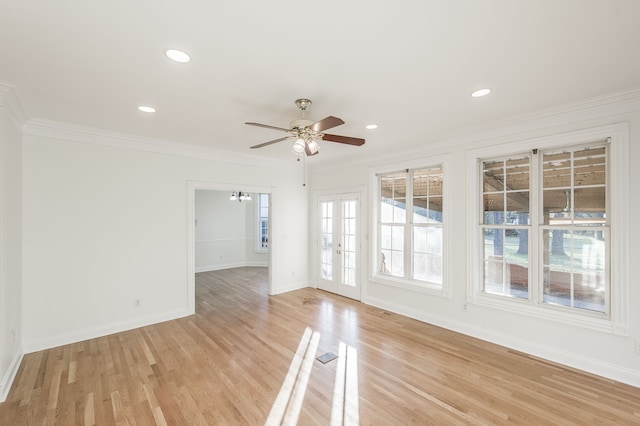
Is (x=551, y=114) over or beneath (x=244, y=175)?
over

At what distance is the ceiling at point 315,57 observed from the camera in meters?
1.65

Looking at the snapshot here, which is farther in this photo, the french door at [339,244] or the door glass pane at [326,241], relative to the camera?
the door glass pane at [326,241]

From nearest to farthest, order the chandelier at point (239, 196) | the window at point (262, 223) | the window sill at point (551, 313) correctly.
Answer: the window sill at point (551, 313)
the chandelier at point (239, 196)
the window at point (262, 223)

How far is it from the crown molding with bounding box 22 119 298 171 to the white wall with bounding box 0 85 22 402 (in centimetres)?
28

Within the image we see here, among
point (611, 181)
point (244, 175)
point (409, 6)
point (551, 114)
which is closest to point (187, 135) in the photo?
point (244, 175)

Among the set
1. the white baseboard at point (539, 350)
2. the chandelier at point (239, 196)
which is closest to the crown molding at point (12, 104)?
the chandelier at point (239, 196)

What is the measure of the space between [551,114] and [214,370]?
464cm

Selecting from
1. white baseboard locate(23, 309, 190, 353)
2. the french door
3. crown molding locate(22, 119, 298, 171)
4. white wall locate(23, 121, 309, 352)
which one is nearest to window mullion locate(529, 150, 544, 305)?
the french door

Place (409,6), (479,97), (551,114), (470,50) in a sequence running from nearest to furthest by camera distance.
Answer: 1. (409,6)
2. (470,50)
3. (479,97)
4. (551,114)

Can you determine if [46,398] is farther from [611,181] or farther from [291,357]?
[611,181]

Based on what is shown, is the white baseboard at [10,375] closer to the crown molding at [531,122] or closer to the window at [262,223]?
the crown molding at [531,122]

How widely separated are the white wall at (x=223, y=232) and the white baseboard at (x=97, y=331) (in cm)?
381

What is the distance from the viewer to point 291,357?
3250 millimetres

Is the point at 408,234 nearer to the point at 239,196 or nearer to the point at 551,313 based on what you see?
the point at 551,313
